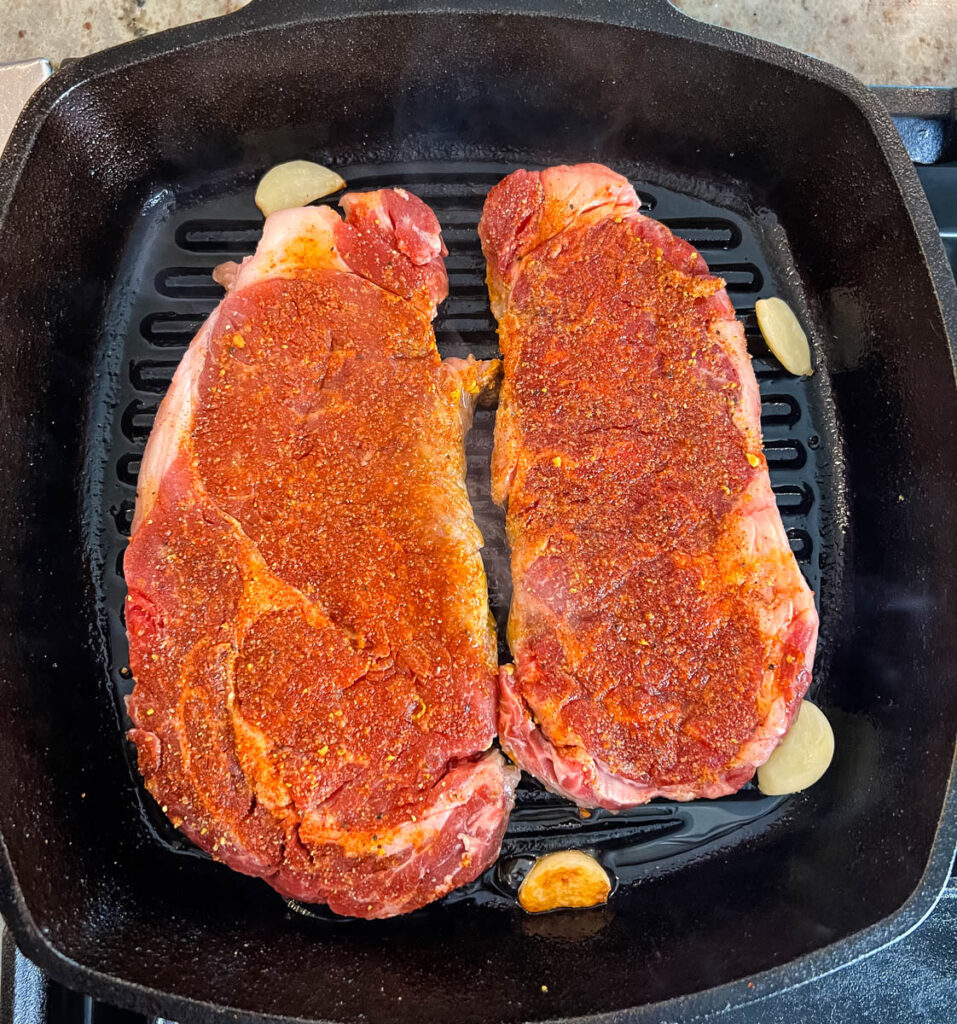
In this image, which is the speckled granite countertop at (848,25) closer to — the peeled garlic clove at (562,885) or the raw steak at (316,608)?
the raw steak at (316,608)

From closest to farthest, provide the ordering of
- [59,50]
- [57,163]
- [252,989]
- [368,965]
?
[252,989]
[368,965]
[57,163]
[59,50]

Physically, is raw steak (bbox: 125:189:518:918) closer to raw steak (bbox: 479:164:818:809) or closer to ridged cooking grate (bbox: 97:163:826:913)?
raw steak (bbox: 479:164:818:809)

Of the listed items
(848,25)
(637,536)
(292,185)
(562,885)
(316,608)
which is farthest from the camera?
(848,25)

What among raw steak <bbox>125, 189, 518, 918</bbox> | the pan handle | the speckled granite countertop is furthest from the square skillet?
the speckled granite countertop

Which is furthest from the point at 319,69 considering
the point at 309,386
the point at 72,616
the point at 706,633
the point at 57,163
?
the point at 706,633

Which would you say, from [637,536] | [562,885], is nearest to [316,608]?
[637,536]

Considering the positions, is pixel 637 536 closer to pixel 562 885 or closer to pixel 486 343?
pixel 486 343

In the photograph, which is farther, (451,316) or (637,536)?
(451,316)

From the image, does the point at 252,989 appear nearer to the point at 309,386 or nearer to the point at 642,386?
the point at 309,386
